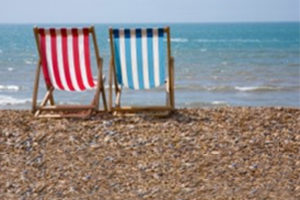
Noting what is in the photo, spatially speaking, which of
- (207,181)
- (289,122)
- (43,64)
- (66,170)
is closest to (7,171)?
(66,170)

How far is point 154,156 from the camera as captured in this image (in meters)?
4.24

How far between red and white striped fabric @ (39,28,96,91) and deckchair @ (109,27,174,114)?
0.24 m

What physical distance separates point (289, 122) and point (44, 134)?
79.4 inches

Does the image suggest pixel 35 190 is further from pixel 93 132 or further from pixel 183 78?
pixel 183 78

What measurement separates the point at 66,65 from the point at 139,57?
2.23 feet

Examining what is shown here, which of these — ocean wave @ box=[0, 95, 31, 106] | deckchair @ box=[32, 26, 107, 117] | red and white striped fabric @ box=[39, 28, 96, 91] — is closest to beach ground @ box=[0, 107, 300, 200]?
deckchair @ box=[32, 26, 107, 117]

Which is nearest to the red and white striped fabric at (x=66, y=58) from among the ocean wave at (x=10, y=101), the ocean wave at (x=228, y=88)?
the ocean wave at (x=10, y=101)

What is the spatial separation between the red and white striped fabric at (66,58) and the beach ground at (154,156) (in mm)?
455

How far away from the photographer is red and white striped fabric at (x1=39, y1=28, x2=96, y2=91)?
5488mm

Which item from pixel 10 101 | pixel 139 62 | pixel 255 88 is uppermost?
pixel 139 62

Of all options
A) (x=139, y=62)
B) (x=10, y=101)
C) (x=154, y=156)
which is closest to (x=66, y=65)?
(x=139, y=62)

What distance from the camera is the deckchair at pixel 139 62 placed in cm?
548

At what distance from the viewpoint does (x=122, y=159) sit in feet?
13.8

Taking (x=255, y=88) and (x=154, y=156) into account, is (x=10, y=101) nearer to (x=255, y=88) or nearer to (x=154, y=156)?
(x=255, y=88)
